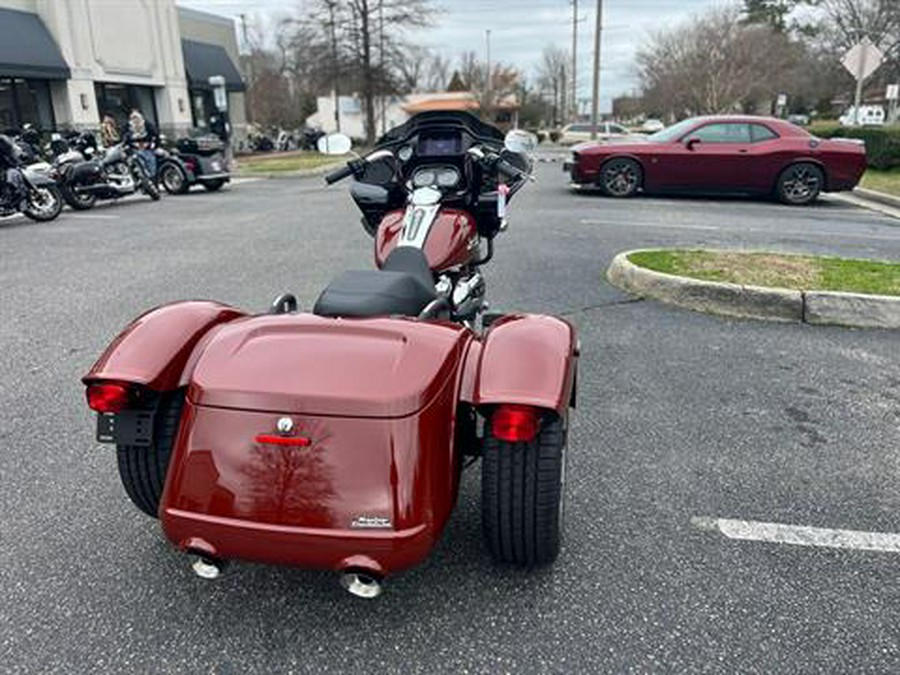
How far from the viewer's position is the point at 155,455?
7.43ft

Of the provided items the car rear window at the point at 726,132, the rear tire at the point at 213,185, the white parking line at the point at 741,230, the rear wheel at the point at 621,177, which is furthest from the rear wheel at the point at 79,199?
the car rear window at the point at 726,132

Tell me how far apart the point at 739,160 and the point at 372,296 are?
10.8 m

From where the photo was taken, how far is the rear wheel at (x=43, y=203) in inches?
396

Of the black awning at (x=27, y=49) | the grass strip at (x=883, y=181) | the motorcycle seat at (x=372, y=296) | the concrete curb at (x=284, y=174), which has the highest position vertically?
the black awning at (x=27, y=49)

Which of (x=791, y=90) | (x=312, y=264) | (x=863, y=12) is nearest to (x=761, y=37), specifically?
(x=863, y=12)

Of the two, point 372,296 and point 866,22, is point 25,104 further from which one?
point 866,22

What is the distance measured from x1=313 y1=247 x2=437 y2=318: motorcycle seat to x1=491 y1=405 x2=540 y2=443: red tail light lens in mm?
638

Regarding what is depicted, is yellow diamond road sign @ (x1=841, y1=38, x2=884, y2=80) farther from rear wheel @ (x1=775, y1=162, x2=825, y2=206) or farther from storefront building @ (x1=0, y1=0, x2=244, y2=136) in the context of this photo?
storefront building @ (x1=0, y1=0, x2=244, y2=136)

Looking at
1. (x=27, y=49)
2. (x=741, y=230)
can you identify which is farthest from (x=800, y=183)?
(x=27, y=49)

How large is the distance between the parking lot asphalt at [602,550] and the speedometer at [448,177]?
139cm

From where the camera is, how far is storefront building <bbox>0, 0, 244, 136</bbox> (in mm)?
18688

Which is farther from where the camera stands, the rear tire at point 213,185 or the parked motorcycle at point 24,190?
the rear tire at point 213,185

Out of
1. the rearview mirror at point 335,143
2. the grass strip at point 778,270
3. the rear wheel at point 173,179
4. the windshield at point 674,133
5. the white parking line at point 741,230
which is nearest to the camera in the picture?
the rearview mirror at point 335,143

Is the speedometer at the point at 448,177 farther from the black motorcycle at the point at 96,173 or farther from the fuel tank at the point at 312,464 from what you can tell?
the black motorcycle at the point at 96,173
